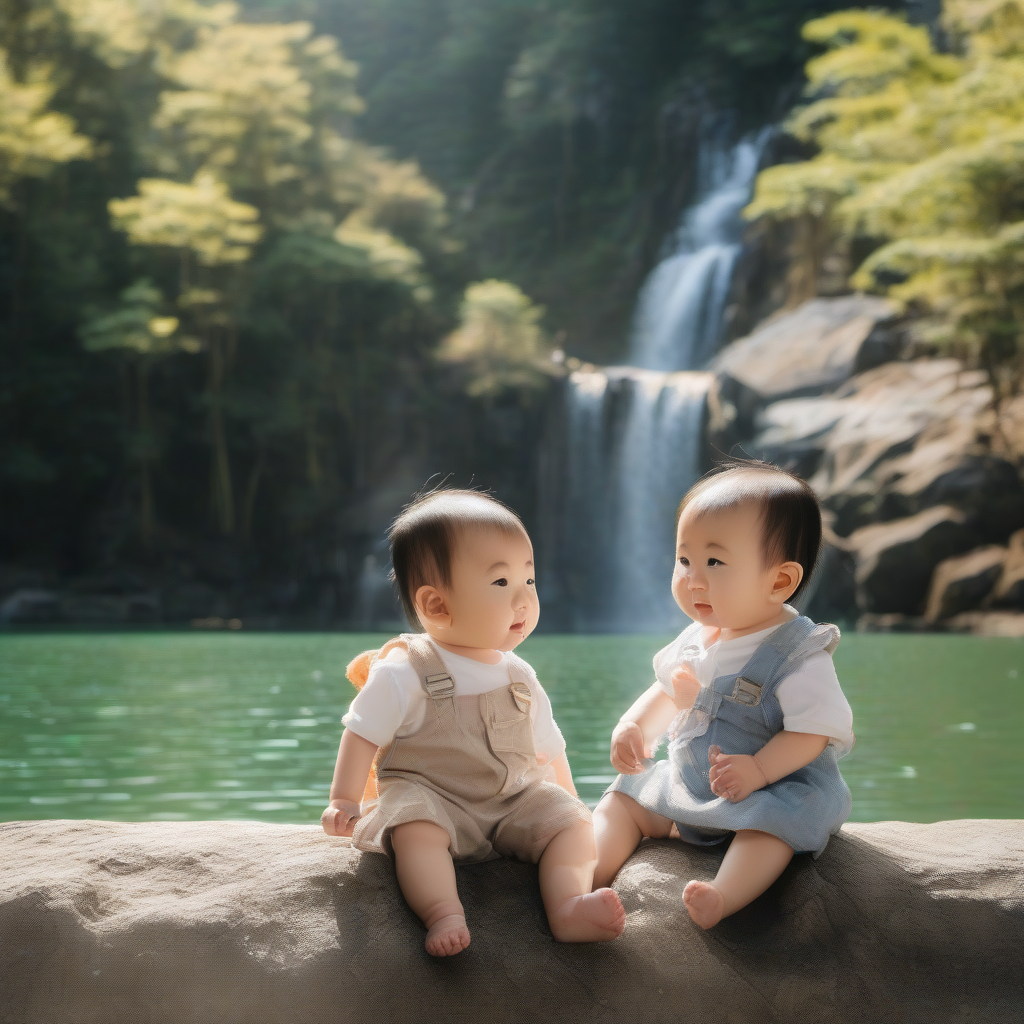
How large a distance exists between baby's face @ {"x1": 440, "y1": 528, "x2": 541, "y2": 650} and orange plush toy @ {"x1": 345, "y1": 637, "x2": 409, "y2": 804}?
12cm

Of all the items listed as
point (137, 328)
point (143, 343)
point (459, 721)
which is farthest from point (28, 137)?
point (459, 721)

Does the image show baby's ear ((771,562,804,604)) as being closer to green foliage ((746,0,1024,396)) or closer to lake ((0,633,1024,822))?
lake ((0,633,1024,822))

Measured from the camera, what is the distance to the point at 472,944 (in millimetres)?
1756

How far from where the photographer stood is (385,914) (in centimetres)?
180

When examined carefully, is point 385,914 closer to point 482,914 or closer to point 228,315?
point 482,914

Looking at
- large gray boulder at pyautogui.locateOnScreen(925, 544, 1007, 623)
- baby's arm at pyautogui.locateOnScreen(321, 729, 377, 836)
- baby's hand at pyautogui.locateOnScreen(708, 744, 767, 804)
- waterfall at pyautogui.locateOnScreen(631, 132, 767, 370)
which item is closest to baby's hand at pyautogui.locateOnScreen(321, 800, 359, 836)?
baby's arm at pyautogui.locateOnScreen(321, 729, 377, 836)

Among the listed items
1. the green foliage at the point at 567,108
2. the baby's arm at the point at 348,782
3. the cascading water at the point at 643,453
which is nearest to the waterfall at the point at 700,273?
the cascading water at the point at 643,453

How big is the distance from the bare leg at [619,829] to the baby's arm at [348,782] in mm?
468

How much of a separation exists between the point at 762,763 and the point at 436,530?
2.23 ft

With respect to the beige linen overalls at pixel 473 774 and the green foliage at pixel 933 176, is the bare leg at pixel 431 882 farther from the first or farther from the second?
the green foliage at pixel 933 176

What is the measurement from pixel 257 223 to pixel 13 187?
16.8 ft

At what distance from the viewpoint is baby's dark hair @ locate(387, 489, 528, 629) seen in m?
1.95

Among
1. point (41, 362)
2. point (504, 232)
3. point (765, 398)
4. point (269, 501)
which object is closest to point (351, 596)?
point (269, 501)

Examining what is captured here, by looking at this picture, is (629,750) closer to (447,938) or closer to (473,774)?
(473,774)
